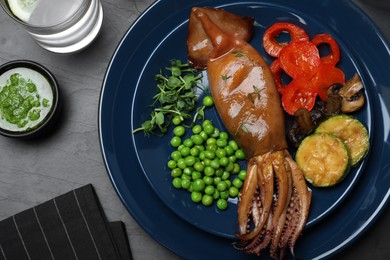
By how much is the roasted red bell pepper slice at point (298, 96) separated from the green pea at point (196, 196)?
0.71 metres

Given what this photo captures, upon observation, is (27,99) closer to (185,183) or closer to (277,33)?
(185,183)

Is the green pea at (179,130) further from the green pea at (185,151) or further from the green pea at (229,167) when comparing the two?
the green pea at (229,167)

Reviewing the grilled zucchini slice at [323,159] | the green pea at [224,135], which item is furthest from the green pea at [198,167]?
the grilled zucchini slice at [323,159]

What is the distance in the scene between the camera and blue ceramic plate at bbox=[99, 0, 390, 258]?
3.24 meters

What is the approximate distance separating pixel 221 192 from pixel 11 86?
1.44 meters

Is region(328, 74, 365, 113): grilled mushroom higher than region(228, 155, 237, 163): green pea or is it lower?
higher

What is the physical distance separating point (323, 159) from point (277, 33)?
2.70ft

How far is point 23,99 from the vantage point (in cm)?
348

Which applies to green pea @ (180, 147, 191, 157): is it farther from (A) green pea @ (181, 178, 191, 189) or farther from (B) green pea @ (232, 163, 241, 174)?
(B) green pea @ (232, 163, 241, 174)

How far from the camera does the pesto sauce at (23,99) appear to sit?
11.4 ft

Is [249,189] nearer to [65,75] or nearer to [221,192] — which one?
[221,192]

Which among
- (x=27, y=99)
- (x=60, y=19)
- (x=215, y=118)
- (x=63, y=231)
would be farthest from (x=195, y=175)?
(x=60, y=19)

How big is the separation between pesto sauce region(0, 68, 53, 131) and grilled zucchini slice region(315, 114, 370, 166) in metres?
1.66

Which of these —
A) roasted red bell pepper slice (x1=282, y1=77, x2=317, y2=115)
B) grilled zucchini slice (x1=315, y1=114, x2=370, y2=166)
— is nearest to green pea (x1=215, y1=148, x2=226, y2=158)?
roasted red bell pepper slice (x1=282, y1=77, x2=317, y2=115)
